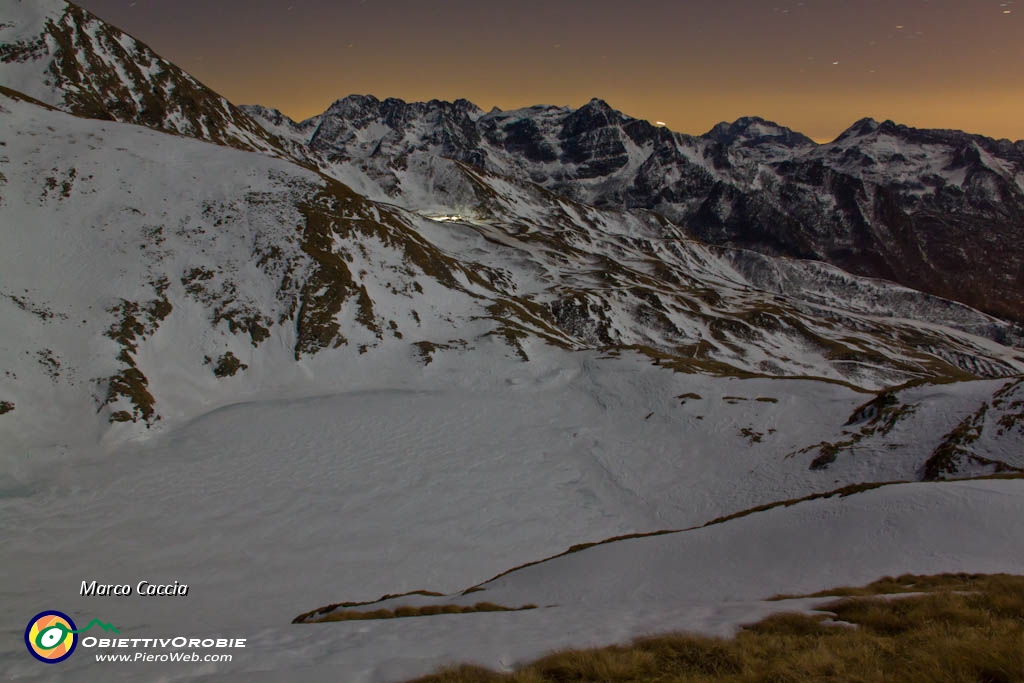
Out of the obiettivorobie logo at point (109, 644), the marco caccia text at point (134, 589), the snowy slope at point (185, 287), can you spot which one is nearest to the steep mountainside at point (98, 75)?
the snowy slope at point (185, 287)

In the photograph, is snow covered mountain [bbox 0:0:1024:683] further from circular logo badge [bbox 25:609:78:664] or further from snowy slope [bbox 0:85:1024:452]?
circular logo badge [bbox 25:609:78:664]

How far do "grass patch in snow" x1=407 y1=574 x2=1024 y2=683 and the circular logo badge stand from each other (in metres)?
12.3

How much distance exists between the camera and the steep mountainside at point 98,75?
375 feet

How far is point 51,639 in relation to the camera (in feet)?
45.9

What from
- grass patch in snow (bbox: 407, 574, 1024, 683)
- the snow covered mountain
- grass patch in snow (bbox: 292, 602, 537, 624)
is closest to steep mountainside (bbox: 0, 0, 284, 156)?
the snow covered mountain

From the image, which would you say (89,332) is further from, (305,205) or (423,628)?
(423,628)

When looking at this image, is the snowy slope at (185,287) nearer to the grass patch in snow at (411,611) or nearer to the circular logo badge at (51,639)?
the circular logo badge at (51,639)

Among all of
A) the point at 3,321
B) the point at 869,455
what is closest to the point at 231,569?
the point at 3,321

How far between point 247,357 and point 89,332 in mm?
12766

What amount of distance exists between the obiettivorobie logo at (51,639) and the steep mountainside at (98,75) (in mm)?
134248

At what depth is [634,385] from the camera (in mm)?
50844

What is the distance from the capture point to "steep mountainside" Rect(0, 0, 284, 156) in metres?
114

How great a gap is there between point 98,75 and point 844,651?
18015cm

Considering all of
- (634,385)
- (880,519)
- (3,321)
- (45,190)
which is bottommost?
(880,519)
